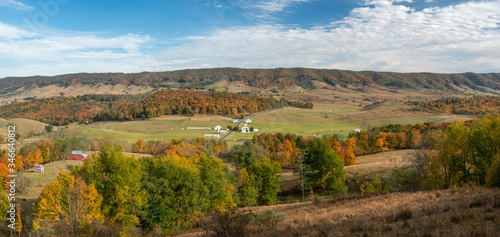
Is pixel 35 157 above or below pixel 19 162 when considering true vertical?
below

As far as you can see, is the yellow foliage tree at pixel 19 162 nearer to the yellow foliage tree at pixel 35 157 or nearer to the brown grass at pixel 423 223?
the yellow foliage tree at pixel 35 157

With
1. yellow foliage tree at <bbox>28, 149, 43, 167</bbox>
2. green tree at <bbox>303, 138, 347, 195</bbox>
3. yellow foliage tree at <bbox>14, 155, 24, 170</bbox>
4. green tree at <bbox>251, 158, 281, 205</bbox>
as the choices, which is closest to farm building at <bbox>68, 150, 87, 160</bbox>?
yellow foliage tree at <bbox>28, 149, 43, 167</bbox>

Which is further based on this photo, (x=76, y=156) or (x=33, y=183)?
(x=76, y=156)

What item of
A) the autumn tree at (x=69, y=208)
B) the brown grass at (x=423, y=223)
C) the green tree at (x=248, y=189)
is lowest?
the green tree at (x=248, y=189)

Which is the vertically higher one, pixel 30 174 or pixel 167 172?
pixel 167 172

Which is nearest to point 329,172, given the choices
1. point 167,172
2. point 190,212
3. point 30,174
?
point 190,212

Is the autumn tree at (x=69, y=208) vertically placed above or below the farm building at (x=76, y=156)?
above

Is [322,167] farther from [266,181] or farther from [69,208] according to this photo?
[69,208]

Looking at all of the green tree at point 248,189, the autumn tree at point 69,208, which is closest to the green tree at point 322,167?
the green tree at point 248,189

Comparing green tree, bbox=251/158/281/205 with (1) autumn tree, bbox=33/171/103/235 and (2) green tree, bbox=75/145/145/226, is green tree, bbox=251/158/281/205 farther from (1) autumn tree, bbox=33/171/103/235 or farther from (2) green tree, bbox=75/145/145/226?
(1) autumn tree, bbox=33/171/103/235

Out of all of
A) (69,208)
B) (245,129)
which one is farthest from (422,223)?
(245,129)

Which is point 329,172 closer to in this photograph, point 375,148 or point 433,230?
point 433,230
